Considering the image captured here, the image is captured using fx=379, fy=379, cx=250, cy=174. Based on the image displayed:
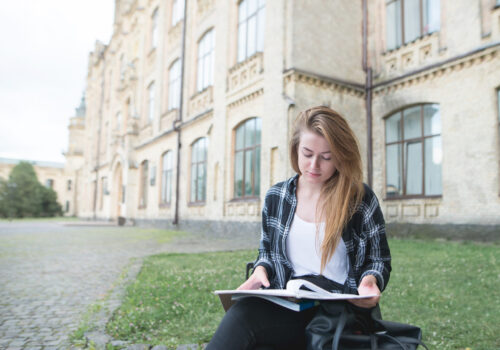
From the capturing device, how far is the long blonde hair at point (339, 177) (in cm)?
186

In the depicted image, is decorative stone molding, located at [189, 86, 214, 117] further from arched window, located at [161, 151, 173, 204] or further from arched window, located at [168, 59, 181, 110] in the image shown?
arched window, located at [161, 151, 173, 204]

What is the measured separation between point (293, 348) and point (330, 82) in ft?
37.6

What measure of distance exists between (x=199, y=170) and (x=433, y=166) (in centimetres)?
994

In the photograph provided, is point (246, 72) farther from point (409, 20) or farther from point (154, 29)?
point (154, 29)

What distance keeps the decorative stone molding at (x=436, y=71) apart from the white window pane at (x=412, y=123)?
31.4 inches

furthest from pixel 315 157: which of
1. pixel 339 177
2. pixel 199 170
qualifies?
pixel 199 170

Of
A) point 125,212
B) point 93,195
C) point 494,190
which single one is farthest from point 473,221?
point 93,195

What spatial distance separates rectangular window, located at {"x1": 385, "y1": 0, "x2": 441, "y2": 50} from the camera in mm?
11477

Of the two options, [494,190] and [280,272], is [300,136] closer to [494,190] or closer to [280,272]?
[280,272]

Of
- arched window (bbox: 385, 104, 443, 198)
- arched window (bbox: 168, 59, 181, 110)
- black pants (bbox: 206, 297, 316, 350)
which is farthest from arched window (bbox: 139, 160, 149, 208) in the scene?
black pants (bbox: 206, 297, 316, 350)

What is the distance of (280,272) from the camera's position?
2.03m

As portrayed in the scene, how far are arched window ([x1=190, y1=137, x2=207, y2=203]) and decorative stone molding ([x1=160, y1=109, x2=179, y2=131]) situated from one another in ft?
9.28

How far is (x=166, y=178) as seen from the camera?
20734mm

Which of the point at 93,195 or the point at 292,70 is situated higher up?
the point at 292,70
